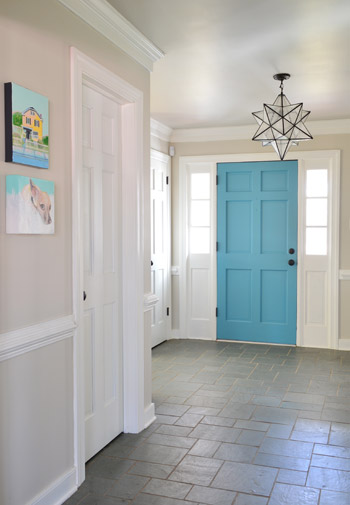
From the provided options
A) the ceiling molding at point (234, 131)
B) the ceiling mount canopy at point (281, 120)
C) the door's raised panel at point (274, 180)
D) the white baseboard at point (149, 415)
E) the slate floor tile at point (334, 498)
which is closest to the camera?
the slate floor tile at point (334, 498)

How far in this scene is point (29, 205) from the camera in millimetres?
2299

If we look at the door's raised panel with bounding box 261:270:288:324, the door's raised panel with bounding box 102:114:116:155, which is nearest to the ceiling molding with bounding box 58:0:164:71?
the door's raised panel with bounding box 102:114:116:155

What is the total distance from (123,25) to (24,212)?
1.49 m

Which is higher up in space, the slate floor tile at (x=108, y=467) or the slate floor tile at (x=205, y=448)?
the slate floor tile at (x=108, y=467)

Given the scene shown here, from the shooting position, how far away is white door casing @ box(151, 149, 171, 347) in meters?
6.00

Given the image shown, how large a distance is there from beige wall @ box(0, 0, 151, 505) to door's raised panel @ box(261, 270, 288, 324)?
385cm

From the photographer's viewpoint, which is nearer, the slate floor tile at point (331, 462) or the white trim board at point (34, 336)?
the white trim board at point (34, 336)

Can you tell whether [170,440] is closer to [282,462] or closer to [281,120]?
[282,462]

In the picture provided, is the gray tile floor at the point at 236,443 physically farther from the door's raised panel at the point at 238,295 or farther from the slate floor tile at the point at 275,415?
the door's raised panel at the point at 238,295

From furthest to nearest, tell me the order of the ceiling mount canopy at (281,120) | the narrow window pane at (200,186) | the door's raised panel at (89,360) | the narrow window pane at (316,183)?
the narrow window pane at (200,186)
the narrow window pane at (316,183)
the ceiling mount canopy at (281,120)
the door's raised panel at (89,360)

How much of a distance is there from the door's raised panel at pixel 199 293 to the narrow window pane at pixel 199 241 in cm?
24

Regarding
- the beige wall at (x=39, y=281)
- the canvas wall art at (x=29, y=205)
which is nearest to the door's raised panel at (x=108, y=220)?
the beige wall at (x=39, y=281)

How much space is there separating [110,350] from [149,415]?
641mm

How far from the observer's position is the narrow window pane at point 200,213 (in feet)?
20.9
